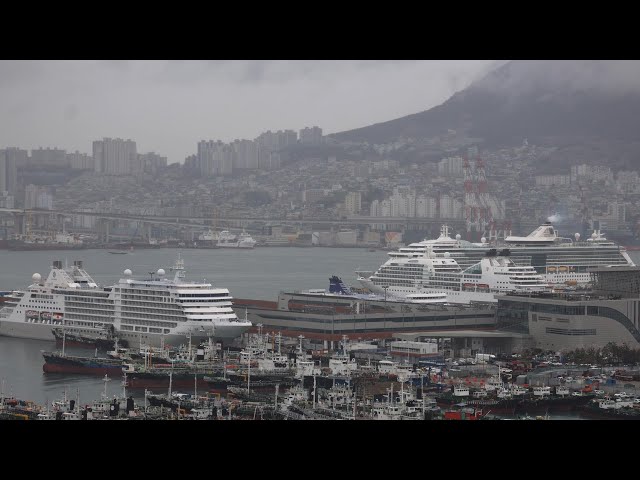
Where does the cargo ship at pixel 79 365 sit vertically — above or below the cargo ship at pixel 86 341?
below

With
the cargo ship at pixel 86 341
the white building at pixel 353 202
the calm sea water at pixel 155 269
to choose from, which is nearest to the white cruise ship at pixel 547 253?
the calm sea water at pixel 155 269

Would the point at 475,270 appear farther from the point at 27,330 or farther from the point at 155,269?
the point at 155,269

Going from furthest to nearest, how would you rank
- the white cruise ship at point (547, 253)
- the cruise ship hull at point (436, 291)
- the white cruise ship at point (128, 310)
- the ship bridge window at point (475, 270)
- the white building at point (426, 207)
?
the white building at point (426, 207), the white cruise ship at point (547, 253), the ship bridge window at point (475, 270), the cruise ship hull at point (436, 291), the white cruise ship at point (128, 310)

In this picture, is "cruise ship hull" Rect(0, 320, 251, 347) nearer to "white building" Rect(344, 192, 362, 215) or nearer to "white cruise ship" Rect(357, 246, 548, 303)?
"white cruise ship" Rect(357, 246, 548, 303)

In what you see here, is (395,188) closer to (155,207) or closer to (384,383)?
(155,207)

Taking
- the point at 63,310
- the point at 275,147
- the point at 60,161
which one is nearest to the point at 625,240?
the point at 275,147

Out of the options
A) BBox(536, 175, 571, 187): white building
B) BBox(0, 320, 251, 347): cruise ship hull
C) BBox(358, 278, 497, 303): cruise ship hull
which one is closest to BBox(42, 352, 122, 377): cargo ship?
BBox(0, 320, 251, 347): cruise ship hull

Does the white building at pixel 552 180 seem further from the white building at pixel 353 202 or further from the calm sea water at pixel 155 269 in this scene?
the calm sea water at pixel 155 269
